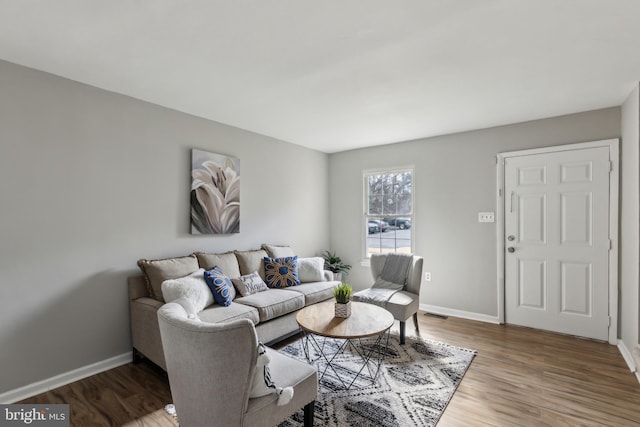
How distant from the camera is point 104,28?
1.86 metres

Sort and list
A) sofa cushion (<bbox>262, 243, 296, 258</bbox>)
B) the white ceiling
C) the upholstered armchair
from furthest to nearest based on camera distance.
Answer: sofa cushion (<bbox>262, 243, 296, 258</bbox>), the upholstered armchair, the white ceiling

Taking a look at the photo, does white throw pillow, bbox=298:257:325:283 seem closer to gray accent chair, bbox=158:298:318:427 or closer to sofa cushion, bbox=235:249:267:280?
sofa cushion, bbox=235:249:267:280

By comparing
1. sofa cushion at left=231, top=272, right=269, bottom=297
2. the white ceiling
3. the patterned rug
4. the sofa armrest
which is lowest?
the patterned rug

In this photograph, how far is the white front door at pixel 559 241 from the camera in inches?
129

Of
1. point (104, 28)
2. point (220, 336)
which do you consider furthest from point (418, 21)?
point (220, 336)

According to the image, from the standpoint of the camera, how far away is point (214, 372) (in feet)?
4.62

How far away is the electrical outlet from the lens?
3891 millimetres

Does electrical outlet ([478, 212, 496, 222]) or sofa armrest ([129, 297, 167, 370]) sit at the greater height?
electrical outlet ([478, 212, 496, 222])

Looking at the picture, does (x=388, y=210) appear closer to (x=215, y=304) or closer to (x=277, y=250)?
(x=277, y=250)

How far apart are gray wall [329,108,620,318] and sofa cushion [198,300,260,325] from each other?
2655 mm

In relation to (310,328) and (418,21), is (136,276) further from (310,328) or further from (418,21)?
(418,21)

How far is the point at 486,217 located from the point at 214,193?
335 cm

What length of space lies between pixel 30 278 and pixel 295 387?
2.20m

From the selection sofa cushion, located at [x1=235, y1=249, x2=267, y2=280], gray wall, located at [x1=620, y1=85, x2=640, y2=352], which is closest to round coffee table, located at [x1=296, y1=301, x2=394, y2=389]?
sofa cushion, located at [x1=235, y1=249, x2=267, y2=280]
